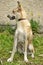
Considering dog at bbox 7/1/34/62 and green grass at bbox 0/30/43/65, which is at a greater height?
dog at bbox 7/1/34/62

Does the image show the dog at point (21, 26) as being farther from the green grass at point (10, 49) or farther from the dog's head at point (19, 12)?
the green grass at point (10, 49)

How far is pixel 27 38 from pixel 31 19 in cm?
232

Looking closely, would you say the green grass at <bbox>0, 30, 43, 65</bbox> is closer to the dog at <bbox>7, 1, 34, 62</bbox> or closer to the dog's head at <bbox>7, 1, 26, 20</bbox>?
the dog at <bbox>7, 1, 34, 62</bbox>

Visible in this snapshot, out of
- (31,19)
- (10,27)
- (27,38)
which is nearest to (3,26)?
(10,27)

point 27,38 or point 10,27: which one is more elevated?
point 27,38

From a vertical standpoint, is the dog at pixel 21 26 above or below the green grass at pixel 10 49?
above

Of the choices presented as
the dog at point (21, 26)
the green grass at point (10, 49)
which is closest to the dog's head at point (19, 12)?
the dog at point (21, 26)

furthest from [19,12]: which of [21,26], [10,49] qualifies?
[10,49]

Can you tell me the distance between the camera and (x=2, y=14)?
9727mm

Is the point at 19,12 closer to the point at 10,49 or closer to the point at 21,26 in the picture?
the point at 21,26

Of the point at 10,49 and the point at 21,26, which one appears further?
the point at 10,49

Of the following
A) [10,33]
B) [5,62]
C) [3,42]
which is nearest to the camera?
[5,62]

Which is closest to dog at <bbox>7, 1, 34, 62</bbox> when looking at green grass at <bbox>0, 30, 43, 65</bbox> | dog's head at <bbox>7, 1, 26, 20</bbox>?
dog's head at <bbox>7, 1, 26, 20</bbox>

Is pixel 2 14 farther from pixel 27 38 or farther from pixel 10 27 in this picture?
pixel 27 38
